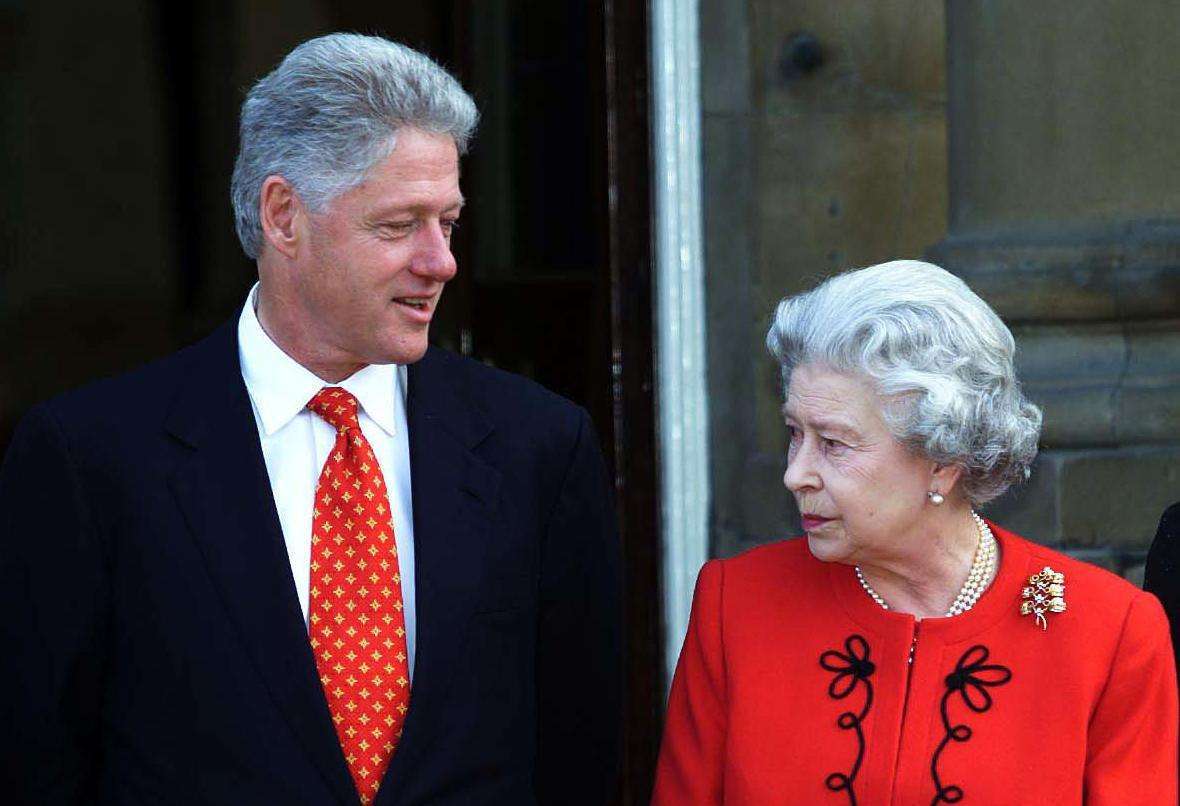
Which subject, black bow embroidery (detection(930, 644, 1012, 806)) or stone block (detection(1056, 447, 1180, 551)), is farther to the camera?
stone block (detection(1056, 447, 1180, 551))

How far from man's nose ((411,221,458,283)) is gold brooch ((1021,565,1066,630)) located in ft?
3.44

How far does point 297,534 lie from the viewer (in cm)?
276

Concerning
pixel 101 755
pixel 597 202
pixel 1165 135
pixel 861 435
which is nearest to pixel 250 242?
pixel 101 755

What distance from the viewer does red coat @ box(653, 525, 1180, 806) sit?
2.81 meters

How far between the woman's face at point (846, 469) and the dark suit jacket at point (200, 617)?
0.47m

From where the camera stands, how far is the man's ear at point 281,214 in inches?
109

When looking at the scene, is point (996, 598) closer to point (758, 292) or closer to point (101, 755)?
point (101, 755)

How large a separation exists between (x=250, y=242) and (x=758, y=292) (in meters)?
1.91

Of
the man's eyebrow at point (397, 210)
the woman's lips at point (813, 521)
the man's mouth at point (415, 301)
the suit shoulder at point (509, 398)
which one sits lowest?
the woman's lips at point (813, 521)

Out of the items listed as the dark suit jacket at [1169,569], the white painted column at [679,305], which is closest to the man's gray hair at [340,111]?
the dark suit jacket at [1169,569]

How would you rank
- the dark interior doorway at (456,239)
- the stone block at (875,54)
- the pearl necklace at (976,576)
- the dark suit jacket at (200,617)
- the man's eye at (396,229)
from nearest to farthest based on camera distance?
the dark suit jacket at (200,617)
the man's eye at (396,229)
the pearl necklace at (976,576)
the dark interior doorway at (456,239)
the stone block at (875,54)

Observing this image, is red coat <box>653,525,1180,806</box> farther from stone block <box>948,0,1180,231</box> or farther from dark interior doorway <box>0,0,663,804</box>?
stone block <box>948,0,1180,231</box>

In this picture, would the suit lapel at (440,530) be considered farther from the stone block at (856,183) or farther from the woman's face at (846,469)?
the stone block at (856,183)

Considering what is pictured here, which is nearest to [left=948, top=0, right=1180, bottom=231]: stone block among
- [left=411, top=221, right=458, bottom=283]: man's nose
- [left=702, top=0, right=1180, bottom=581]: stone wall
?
[left=702, top=0, right=1180, bottom=581]: stone wall
